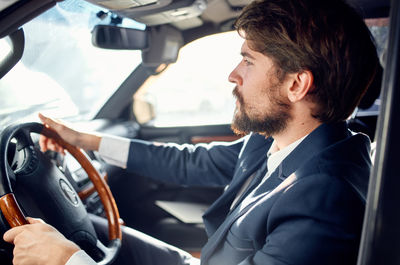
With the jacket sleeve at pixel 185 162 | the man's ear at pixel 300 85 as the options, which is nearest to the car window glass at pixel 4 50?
the jacket sleeve at pixel 185 162

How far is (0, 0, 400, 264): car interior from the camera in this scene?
0.55 m

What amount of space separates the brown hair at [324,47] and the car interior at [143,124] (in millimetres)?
112

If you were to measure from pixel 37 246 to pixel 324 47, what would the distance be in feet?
3.28

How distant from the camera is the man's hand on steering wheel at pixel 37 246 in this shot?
34.7 inches

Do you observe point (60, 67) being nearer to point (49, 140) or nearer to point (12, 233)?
point (49, 140)

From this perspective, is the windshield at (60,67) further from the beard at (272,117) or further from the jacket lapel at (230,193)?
the jacket lapel at (230,193)

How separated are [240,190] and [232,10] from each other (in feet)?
3.28

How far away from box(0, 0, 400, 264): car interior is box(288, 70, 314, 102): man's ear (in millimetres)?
230

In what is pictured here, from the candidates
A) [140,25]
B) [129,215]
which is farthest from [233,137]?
[140,25]

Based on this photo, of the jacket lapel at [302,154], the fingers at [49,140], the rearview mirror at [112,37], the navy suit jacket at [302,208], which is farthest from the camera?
the rearview mirror at [112,37]

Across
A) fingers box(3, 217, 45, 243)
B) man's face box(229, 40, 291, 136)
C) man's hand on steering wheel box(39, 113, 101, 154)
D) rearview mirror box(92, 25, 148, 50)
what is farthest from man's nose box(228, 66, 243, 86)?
fingers box(3, 217, 45, 243)

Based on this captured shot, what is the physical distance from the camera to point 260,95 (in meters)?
1.18

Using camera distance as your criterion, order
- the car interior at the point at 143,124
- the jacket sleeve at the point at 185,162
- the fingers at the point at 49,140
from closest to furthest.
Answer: the car interior at the point at 143,124 < the fingers at the point at 49,140 < the jacket sleeve at the point at 185,162

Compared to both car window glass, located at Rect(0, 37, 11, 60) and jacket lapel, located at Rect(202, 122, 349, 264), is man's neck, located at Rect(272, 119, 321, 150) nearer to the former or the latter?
jacket lapel, located at Rect(202, 122, 349, 264)
